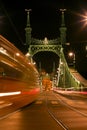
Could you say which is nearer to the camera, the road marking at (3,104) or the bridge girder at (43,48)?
the road marking at (3,104)

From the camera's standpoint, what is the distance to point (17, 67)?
20656 mm

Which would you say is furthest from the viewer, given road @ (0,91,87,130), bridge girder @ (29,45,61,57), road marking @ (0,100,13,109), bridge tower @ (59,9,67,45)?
bridge tower @ (59,9,67,45)

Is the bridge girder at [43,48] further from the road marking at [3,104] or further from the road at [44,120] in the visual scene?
the road marking at [3,104]

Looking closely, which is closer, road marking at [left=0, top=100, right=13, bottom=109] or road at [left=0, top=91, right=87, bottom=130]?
road marking at [left=0, top=100, right=13, bottom=109]

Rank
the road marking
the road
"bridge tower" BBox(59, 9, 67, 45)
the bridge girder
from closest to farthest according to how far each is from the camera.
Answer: the road marking
the road
the bridge girder
"bridge tower" BBox(59, 9, 67, 45)

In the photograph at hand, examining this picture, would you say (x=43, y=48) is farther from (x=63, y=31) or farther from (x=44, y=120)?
(x=44, y=120)

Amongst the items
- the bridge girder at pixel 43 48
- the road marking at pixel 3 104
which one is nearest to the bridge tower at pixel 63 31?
the bridge girder at pixel 43 48

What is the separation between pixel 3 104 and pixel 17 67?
4.48 metres

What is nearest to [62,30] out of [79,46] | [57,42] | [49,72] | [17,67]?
[57,42]

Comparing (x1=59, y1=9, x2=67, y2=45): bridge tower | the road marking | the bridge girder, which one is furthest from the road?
(x1=59, y1=9, x2=67, y2=45): bridge tower

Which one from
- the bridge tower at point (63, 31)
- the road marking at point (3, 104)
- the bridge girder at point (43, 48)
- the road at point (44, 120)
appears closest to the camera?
the road marking at point (3, 104)

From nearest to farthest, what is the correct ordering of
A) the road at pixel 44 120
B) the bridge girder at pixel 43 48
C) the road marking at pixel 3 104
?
the road marking at pixel 3 104 → the road at pixel 44 120 → the bridge girder at pixel 43 48

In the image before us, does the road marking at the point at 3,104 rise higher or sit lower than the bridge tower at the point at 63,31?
lower

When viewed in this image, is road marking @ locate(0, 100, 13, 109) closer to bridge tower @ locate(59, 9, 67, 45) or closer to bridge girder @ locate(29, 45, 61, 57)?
bridge girder @ locate(29, 45, 61, 57)
